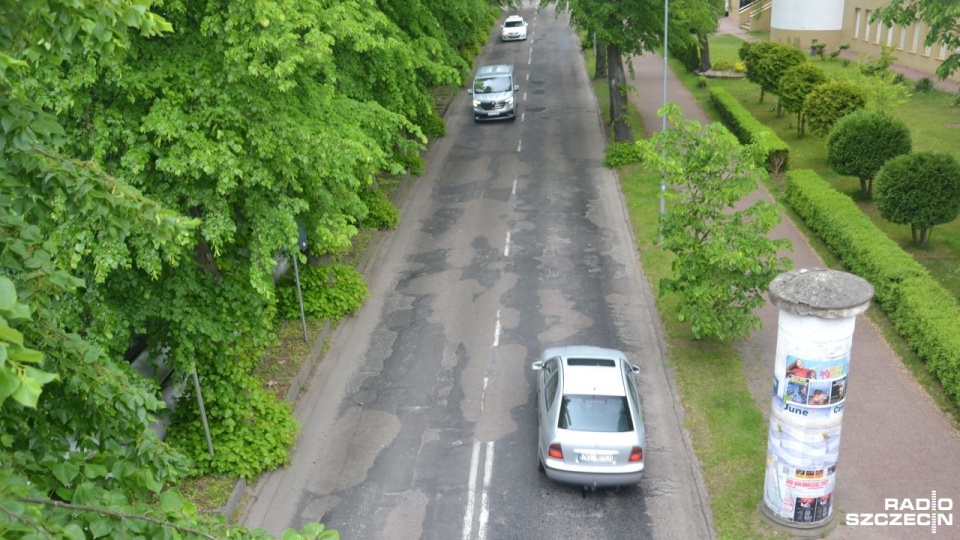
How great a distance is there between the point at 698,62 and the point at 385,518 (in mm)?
36920

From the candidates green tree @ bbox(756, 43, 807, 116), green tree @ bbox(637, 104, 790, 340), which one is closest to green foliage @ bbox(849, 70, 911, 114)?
green tree @ bbox(756, 43, 807, 116)

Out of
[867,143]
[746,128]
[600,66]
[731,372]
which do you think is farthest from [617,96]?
[731,372]

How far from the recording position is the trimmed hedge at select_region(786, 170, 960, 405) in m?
14.3

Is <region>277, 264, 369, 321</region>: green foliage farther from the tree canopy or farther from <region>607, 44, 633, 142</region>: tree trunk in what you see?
<region>607, 44, 633, 142</region>: tree trunk

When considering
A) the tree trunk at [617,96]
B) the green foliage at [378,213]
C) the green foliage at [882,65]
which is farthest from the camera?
the tree trunk at [617,96]

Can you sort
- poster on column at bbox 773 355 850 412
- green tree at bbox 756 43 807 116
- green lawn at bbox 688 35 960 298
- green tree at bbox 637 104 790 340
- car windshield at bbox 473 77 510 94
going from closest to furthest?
poster on column at bbox 773 355 850 412, green tree at bbox 637 104 790 340, green lawn at bbox 688 35 960 298, green tree at bbox 756 43 807 116, car windshield at bbox 473 77 510 94

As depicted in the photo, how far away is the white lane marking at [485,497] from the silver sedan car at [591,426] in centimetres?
86

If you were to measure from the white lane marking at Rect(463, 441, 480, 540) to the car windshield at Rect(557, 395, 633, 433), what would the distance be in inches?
64.9

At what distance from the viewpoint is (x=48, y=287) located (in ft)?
17.6

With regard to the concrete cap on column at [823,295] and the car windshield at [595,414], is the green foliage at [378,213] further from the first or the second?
the concrete cap on column at [823,295]

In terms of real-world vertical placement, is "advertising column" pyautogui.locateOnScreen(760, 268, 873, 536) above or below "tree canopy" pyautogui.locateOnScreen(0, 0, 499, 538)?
below

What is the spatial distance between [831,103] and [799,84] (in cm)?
258

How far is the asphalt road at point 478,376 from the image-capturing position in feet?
39.9

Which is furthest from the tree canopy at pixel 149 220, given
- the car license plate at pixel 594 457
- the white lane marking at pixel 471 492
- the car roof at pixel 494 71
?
the car roof at pixel 494 71
